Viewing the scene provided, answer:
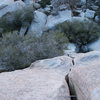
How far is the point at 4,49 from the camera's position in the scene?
7.35m

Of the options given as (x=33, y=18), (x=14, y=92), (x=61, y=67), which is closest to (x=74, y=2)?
(x=33, y=18)

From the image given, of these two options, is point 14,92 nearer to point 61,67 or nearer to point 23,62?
point 61,67

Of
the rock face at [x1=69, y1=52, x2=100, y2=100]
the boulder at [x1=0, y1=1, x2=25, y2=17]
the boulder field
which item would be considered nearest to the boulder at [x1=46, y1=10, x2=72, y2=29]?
the boulder at [x1=0, y1=1, x2=25, y2=17]

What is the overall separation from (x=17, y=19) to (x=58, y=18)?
2.17 meters

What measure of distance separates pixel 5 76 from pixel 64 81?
28.6 inches

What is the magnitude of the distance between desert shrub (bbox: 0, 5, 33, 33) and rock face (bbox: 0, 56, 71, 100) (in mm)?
10988

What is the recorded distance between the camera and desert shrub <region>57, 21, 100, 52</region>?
13.2m

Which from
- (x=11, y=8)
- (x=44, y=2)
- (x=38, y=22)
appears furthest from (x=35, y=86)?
(x=44, y=2)

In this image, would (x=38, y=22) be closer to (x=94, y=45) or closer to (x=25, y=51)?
(x=94, y=45)

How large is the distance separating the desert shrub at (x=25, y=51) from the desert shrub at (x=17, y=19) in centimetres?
625

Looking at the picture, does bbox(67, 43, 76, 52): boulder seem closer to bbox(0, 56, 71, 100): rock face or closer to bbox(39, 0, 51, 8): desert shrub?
bbox(39, 0, 51, 8): desert shrub

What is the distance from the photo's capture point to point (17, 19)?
47.3ft

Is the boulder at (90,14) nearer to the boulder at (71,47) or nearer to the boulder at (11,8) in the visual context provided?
the boulder at (71,47)

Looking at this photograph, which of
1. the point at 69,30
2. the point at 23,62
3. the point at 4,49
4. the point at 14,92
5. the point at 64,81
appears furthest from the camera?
the point at 69,30
